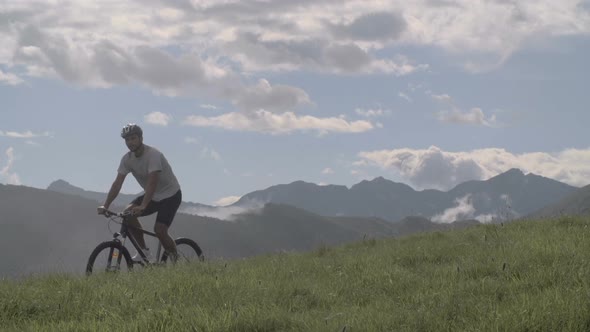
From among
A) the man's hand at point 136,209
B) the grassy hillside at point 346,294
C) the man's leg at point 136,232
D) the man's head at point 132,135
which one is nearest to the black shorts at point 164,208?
the man's leg at point 136,232

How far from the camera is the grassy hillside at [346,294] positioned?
5586 mm

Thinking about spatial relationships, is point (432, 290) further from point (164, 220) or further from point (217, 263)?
point (164, 220)

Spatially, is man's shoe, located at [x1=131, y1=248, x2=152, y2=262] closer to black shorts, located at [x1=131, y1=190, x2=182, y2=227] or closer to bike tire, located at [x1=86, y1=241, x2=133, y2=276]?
bike tire, located at [x1=86, y1=241, x2=133, y2=276]

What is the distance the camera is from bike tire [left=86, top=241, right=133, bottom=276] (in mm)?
10523

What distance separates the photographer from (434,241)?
12.1m

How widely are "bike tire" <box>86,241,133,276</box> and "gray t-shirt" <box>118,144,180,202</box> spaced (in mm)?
1369

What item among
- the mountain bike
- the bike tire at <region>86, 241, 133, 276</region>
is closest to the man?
the mountain bike

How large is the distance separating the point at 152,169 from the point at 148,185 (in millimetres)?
324

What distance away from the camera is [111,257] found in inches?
429

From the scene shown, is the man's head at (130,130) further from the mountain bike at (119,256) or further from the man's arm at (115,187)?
the mountain bike at (119,256)

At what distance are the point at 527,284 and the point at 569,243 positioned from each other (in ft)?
9.24

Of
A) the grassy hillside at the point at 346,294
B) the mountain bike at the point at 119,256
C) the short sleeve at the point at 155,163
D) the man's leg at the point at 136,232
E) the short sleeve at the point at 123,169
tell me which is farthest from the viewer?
the short sleeve at the point at 123,169

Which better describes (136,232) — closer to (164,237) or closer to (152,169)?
(164,237)

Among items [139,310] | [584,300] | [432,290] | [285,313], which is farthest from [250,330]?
[584,300]
